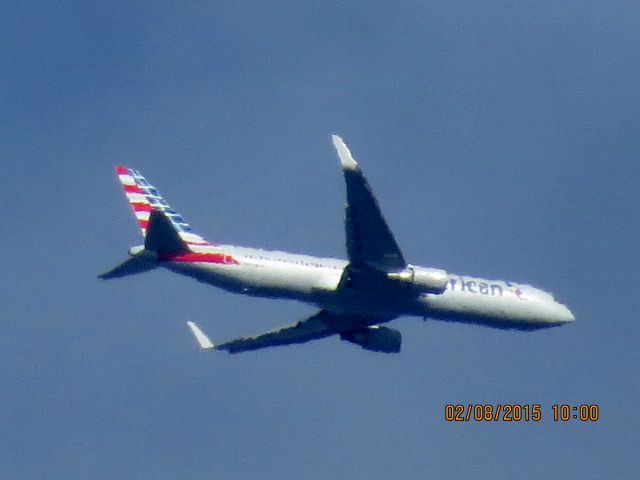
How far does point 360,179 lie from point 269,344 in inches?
734

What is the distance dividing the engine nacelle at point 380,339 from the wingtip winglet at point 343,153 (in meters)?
17.3

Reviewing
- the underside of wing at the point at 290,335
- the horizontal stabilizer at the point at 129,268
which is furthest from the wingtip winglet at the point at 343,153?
the underside of wing at the point at 290,335

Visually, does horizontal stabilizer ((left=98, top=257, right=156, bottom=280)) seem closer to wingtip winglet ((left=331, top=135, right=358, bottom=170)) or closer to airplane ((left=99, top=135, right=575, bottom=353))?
airplane ((left=99, top=135, right=575, bottom=353))

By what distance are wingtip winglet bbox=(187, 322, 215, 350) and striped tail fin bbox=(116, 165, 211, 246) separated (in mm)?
7181

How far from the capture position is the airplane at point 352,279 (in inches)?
2227

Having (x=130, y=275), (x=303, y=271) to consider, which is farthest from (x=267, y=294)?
(x=130, y=275)

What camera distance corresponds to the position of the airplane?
56.6 m

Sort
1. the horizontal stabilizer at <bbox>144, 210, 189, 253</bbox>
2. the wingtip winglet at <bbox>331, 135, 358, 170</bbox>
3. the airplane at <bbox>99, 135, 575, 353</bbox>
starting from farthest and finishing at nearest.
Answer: the airplane at <bbox>99, 135, 575, 353</bbox>, the horizontal stabilizer at <bbox>144, 210, 189, 253</bbox>, the wingtip winglet at <bbox>331, 135, 358, 170</bbox>

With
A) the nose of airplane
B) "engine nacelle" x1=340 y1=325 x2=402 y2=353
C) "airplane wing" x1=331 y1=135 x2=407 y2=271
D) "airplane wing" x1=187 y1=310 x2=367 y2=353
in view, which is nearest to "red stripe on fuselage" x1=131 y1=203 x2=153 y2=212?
"airplane wing" x1=187 y1=310 x2=367 y2=353

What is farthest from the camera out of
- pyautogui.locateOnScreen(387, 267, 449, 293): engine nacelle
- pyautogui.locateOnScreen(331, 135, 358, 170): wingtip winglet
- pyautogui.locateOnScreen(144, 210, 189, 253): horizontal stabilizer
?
pyautogui.locateOnScreen(387, 267, 449, 293): engine nacelle

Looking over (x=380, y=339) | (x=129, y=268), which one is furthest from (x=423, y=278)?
(x=129, y=268)

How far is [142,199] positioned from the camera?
65250mm

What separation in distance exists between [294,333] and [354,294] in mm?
9194

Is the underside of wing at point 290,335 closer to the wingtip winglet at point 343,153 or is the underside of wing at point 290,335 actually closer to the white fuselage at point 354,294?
the white fuselage at point 354,294
